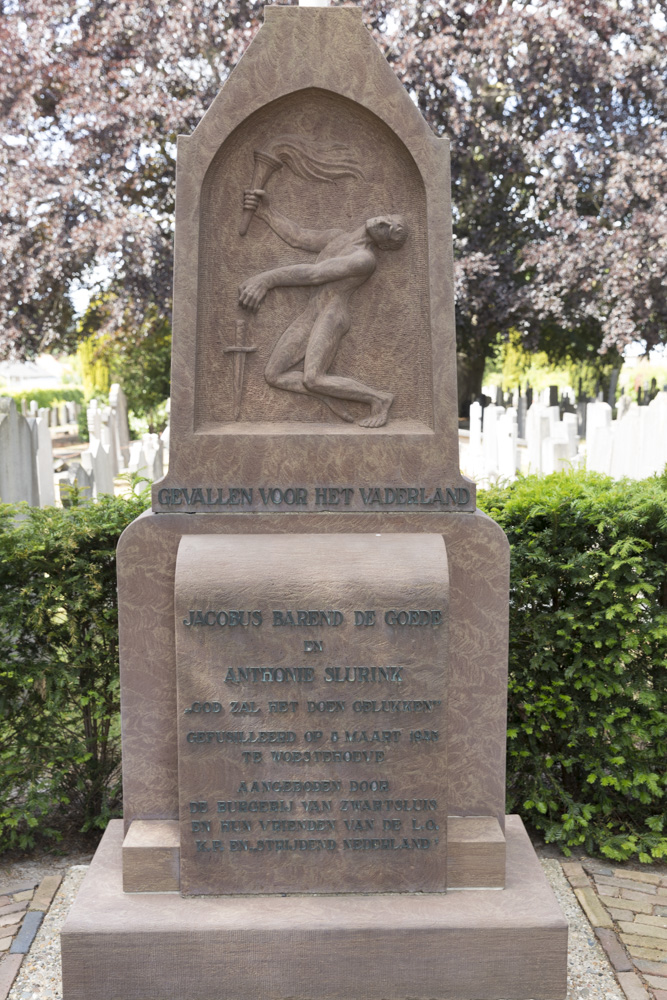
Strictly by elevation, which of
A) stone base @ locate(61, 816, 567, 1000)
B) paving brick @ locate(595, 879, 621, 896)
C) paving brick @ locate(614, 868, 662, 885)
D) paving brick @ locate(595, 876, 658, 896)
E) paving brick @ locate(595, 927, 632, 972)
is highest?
stone base @ locate(61, 816, 567, 1000)

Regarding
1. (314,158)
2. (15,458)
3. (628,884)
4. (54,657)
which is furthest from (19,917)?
(15,458)

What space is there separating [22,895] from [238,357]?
248 centimetres

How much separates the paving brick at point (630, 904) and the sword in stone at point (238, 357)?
8.34ft

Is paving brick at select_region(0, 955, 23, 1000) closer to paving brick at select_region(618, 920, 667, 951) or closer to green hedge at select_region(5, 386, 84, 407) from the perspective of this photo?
paving brick at select_region(618, 920, 667, 951)

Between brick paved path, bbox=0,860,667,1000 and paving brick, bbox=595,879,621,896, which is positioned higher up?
brick paved path, bbox=0,860,667,1000

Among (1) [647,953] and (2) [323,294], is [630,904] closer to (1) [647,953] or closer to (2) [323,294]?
(1) [647,953]

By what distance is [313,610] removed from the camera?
3.02 m

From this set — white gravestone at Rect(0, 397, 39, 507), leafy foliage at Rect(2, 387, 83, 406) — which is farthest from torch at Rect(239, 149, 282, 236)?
leafy foliage at Rect(2, 387, 83, 406)

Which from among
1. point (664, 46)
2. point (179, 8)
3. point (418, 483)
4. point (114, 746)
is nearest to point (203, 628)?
point (418, 483)

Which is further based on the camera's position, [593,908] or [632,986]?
[593,908]

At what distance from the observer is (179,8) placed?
1686cm

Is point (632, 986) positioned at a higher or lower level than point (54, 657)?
lower

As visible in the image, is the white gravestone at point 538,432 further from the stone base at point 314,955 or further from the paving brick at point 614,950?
the stone base at point 314,955

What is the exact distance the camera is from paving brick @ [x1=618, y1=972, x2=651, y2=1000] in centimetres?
304
